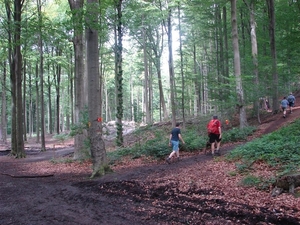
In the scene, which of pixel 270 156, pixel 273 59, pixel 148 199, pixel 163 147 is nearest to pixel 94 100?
pixel 148 199

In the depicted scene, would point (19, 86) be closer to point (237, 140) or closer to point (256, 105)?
point (237, 140)

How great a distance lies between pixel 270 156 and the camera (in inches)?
340

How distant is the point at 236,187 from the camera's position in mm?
7133

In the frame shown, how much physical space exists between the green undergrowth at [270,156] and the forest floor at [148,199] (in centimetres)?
28

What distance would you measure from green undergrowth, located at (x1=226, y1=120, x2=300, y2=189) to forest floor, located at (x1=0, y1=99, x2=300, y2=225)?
277mm

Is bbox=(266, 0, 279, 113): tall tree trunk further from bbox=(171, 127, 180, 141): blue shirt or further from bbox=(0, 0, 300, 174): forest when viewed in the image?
bbox=(171, 127, 180, 141): blue shirt

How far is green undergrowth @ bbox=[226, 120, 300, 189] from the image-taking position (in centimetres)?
710

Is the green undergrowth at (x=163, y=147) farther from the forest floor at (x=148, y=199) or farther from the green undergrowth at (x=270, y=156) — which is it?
the green undergrowth at (x=270, y=156)

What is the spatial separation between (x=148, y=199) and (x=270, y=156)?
4402mm

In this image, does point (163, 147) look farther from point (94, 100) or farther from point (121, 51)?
point (121, 51)

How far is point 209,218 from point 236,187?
91.2 inches

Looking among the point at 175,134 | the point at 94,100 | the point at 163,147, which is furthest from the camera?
the point at 163,147

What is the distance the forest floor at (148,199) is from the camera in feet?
17.1

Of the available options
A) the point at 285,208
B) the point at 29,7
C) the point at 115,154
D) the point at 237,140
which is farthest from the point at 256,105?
the point at 29,7
